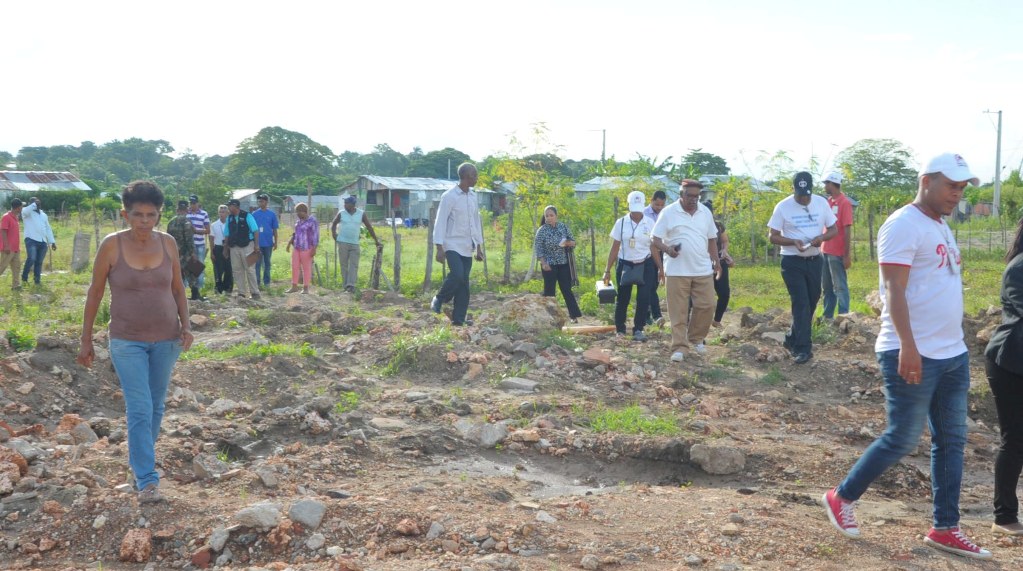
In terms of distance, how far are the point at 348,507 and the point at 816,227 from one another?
5654 mm

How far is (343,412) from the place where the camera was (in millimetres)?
6500

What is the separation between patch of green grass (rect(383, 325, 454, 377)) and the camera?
26.8 ft

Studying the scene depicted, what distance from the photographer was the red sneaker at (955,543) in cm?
398

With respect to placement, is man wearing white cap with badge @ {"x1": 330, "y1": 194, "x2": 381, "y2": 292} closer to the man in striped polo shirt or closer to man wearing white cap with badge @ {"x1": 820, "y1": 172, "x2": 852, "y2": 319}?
the man in striped polo shirt

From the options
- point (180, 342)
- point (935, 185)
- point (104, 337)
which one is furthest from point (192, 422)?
point (935, 185)

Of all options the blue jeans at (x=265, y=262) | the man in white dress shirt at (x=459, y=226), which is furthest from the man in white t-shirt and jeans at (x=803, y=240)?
the blue jeans at (x=265, y=262)

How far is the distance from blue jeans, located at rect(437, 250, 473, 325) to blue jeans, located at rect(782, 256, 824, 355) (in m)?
3.19

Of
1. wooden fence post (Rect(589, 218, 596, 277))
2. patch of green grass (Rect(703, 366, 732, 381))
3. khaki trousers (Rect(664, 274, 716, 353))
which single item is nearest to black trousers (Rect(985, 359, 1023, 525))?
patch of green grass (Rect(703, 366, 732, 381))

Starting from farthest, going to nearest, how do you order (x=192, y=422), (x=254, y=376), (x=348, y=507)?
1. (x=254, y=376)
2. (x=192, y=422)
3. (x=348, y=507)

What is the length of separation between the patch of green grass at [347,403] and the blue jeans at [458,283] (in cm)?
245

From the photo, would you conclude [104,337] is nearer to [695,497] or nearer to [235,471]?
[235,471]

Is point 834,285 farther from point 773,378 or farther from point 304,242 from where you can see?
point 304,242

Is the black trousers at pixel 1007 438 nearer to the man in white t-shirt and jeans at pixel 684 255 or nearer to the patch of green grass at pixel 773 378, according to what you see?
the patch of green grass at pixel 773 378

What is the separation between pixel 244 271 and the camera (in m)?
14.0
